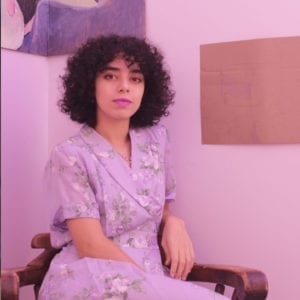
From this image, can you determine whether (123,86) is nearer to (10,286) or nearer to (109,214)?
(109,214)

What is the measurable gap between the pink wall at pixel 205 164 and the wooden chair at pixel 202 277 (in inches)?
5.2

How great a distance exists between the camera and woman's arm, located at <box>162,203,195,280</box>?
1.06m

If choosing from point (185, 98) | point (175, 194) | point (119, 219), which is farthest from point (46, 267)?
point (185, 98)

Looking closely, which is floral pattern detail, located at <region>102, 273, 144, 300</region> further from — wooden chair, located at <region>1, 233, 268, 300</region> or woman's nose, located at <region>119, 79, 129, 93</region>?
woman's nose, located at <region>119, 79, 129, 93</region>

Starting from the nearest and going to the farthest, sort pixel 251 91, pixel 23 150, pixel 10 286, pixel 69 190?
pixel 10 286 < pixel 69 190 < pixel 251 91 < pixel 23 150

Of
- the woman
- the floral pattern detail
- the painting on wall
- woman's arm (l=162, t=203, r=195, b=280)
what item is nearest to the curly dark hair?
the woman

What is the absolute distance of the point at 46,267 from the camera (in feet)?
3.58

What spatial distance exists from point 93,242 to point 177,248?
0.62ft

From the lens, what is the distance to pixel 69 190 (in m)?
1.01

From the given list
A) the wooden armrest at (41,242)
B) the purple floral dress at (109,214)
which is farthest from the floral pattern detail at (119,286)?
the wooden armrest at (41,242)

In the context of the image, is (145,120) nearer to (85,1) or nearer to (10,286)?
(85,1)

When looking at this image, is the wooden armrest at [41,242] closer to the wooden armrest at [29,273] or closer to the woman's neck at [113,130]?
the wooden armrest at [29,273]

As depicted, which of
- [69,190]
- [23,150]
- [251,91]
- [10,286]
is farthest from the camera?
[23,150]

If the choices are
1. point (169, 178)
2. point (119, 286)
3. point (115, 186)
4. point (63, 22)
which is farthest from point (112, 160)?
point (63, 22)
